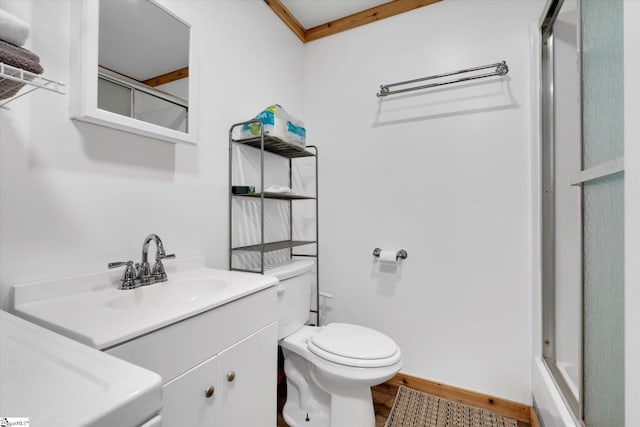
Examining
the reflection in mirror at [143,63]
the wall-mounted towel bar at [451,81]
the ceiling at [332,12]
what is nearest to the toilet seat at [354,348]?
the reflection in mirror at [143,63]

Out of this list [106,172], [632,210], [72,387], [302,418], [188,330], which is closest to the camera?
[72,387]

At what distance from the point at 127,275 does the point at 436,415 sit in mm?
1635

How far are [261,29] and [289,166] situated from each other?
0.85 meters

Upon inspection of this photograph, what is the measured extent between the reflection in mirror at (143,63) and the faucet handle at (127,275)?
523mm

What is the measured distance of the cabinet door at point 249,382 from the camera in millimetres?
957

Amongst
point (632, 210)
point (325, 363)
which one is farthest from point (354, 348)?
point (632, 210)

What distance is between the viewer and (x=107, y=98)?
100cm

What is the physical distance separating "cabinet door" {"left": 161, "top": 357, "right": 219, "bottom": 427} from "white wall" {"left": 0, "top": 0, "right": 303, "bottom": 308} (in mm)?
515

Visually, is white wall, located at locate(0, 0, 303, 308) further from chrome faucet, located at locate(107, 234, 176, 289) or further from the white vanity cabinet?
the white vanity cabinet

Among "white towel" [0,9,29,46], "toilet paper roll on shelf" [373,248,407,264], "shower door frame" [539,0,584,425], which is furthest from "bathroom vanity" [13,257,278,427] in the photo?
"shower door frame" [539,0,584,425]

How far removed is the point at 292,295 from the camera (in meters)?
1.56

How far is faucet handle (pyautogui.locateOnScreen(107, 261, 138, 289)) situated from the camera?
104cm

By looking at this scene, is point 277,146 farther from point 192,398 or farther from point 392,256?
point 192,398

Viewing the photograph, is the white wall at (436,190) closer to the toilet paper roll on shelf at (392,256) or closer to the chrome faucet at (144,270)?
the toilet paper roll on shelf at (392,256)
